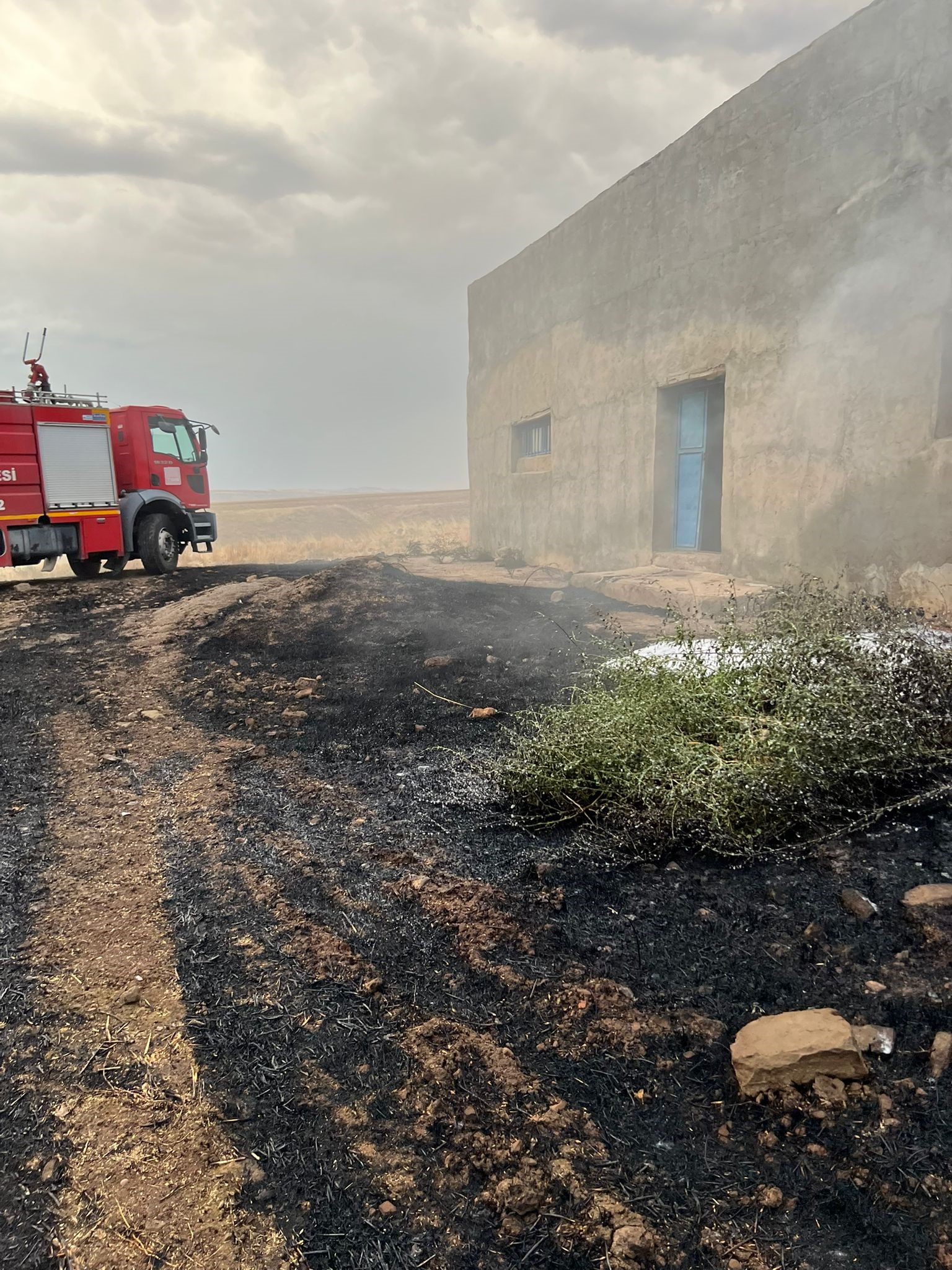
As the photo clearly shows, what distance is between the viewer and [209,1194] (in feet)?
5.24

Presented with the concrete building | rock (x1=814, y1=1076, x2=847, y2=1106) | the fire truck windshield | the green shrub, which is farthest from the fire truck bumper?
rock (x1=814, y1=1076, x2=847, y2=1106)

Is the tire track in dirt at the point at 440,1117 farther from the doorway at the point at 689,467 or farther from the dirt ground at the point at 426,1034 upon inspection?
the doorway at the point at 689,467

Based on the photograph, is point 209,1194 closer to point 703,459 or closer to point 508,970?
point 508,970

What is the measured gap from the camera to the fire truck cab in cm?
1056

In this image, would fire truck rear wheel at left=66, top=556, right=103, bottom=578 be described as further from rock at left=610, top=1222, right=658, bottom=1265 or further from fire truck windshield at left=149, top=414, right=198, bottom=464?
rock at left=610, top=1222, right=658, bottom=1265

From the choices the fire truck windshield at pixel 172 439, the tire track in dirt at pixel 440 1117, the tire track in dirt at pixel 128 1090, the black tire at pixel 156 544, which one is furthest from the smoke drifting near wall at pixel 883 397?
the black tire at pixel 156 544

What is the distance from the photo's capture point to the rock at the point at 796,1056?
182cm

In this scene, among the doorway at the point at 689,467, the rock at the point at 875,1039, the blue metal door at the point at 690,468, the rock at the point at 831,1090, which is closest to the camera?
the rock at the point at 831,1090

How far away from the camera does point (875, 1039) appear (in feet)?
6.35

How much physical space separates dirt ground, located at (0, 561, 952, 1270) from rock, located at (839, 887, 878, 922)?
5 centimetres

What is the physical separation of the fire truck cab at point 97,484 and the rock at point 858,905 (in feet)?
37.5

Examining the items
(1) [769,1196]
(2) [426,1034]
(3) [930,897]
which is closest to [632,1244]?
(1) [769,1196]

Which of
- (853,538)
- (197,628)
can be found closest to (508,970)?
(853,538)

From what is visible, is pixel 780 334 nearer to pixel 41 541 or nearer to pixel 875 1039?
pixel 875 1039
